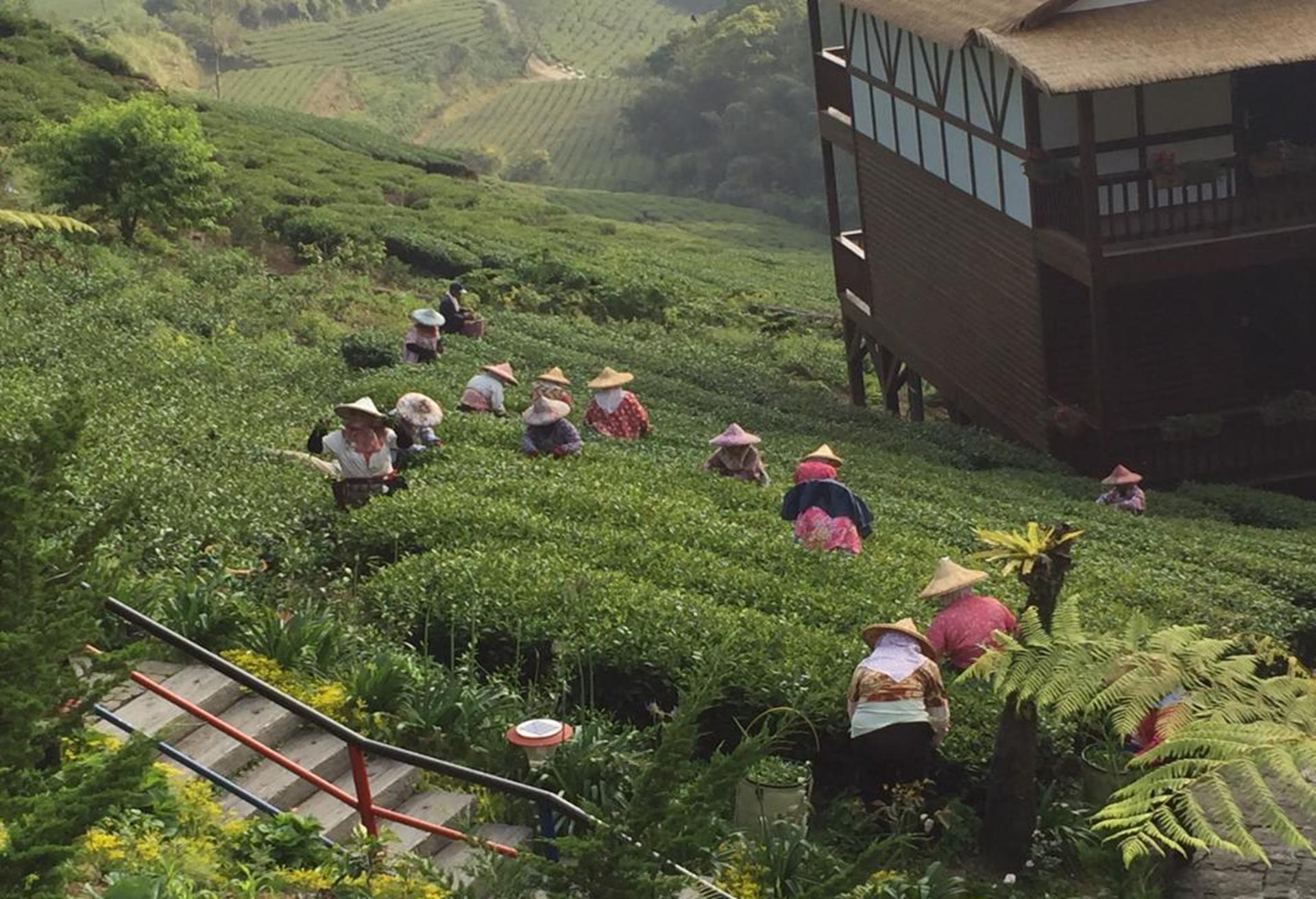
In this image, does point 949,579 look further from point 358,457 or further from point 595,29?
point 595,29

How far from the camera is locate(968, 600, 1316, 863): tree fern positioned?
8.30 m

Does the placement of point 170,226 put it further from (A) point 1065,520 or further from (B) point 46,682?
(B) point 46,682

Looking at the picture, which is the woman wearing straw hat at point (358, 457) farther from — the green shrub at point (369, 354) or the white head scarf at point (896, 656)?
the green shrub at point (369, 354)

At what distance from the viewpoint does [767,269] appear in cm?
5569

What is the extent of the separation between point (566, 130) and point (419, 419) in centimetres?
11159

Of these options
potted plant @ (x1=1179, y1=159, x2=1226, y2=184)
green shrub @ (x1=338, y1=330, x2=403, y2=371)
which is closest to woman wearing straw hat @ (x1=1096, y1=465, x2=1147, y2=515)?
potted plant @ (x1=1179, y1=159, x2=1226, y2=184)

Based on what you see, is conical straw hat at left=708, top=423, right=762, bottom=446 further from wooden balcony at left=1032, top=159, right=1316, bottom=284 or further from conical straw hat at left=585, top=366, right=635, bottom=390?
wooden balcony at left=1032, top=159, right=1316, bottom=284

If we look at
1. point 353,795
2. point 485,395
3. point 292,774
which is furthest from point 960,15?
point 292,774

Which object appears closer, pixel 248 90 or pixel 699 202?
pixel 699 202

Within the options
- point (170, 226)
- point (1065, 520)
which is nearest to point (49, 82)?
point (170, 226)

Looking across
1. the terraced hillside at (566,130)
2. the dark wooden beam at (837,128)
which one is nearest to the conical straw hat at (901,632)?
the dark wooden beam at (837,128)

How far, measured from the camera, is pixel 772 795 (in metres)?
10.5

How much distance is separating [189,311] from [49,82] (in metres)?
21.5

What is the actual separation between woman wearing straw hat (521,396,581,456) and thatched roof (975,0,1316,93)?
6615 mm
